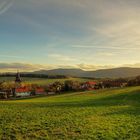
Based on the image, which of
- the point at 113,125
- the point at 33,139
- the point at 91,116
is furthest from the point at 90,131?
the point at 91,116

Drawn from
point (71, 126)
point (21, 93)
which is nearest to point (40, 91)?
point (21, 93)

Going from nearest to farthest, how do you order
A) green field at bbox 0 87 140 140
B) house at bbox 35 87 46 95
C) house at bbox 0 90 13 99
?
A: 1. green field at bbox 0 87 140 140
2. house at bbox 0 90 13 99
3. house at bbox 35 87 46 95

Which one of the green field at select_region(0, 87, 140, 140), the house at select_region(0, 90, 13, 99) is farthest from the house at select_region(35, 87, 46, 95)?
the green field at select_region(0, 87, 140, 140)

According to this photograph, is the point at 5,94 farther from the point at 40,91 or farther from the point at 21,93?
the point at 40,91

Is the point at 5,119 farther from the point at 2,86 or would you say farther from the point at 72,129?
the point at 2,86

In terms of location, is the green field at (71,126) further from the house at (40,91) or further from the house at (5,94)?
the house at (40,91)

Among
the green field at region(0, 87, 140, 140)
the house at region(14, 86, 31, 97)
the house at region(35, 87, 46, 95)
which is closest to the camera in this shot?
the green field at region(0, 87, 140, 140)

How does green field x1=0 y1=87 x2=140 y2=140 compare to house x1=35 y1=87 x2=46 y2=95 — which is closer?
green field x1=0 y1=87 x2=140 y2=140

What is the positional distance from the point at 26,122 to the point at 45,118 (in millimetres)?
3153

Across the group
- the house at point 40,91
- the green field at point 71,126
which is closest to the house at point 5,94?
the house at point 40,91

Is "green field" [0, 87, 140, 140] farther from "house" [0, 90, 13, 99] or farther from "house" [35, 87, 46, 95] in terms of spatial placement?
"house" [35, 87, 46, 95]

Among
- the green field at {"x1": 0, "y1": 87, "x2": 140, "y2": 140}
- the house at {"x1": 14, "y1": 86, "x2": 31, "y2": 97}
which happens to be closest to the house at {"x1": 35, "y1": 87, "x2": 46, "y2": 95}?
the house at {"x1": 14, "y1": 86, "x2": 31, "y2": 97}

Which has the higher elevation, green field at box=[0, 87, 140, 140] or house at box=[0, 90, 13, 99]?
green field at box=[0, 87, 140, 140]

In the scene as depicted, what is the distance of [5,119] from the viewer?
31.5m
